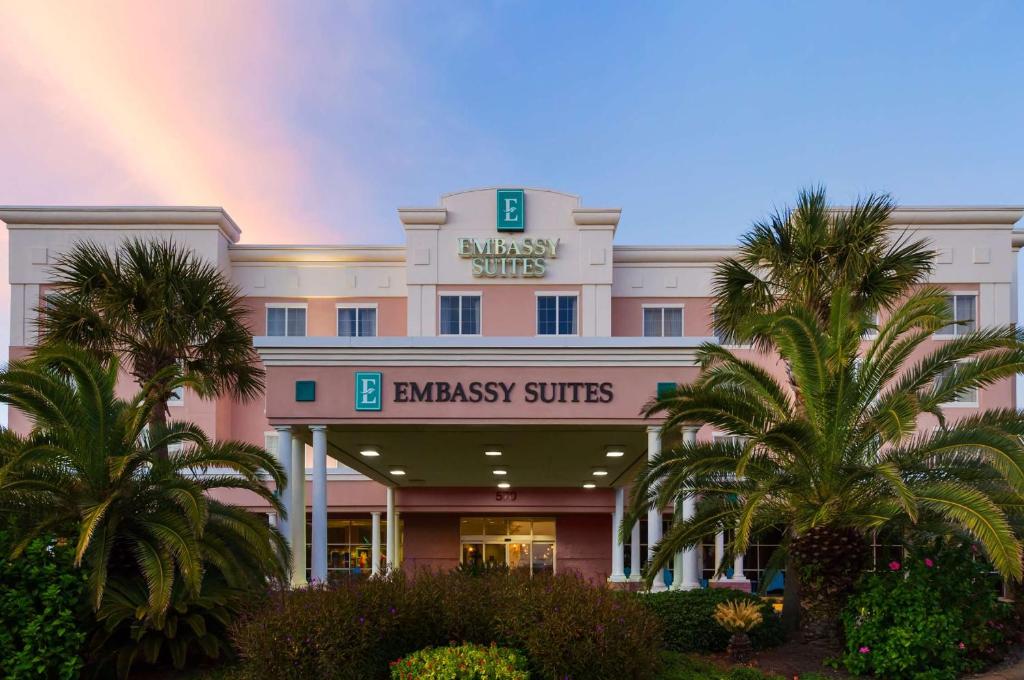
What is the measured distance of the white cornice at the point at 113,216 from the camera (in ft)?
107

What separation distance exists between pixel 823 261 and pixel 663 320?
48.5 feet

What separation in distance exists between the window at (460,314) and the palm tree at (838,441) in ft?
59.5

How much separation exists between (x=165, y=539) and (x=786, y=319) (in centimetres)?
944

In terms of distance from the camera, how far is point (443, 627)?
1288cm

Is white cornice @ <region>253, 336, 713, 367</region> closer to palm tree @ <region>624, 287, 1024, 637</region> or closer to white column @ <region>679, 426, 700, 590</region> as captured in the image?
white column @ <region>679, 426, 700, 590</region>

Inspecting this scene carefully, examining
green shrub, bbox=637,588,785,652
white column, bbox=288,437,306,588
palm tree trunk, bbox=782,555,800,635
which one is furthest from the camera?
white column, bbox=288,437,306,588

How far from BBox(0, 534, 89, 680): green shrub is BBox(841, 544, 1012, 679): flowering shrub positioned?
10.7m

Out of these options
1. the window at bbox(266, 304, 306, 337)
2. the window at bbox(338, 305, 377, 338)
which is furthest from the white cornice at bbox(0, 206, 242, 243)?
the window at bbox(338, 305, 377, 338)

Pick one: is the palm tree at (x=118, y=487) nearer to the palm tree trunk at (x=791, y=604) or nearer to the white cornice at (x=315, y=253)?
the palm tree trunk at (x=791, y=604)

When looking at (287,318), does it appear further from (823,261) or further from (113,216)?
(823,261)

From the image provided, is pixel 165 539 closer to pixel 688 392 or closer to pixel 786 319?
pixel 688 392

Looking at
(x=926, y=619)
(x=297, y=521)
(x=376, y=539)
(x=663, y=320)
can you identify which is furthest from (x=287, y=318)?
Result: (x=926, y=619)

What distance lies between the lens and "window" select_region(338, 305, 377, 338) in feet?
111

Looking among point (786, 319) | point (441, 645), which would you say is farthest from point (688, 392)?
point (441, 645)
